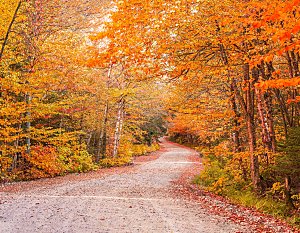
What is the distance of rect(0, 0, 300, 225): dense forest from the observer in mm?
6828

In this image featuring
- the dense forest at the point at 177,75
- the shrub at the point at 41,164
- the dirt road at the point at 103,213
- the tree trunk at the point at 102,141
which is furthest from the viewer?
the tree trunk at the point at 102,141

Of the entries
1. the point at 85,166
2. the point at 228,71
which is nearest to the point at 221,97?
the point at 228,71

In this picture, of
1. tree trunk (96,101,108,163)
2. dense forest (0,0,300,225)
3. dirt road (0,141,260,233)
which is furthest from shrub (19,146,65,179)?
tree trunk (96,101,108,163)

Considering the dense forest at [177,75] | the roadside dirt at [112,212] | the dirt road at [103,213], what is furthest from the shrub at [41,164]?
the dirt road at [103,213]

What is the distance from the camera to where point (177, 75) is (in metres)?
8.57

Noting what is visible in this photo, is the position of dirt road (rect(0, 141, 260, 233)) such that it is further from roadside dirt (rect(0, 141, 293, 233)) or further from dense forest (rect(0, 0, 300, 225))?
dense forest (rect(0, 0, 300, 225))

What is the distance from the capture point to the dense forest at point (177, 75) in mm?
6828

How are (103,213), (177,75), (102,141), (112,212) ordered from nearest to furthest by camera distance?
(103,213), (112,212), (177,75), (102,141)

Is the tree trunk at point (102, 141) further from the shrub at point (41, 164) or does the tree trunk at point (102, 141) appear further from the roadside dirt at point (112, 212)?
the roadside dirt at point (112, 212)

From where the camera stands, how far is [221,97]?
1321 centimetres

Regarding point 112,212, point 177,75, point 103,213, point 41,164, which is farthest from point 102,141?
point 103,213

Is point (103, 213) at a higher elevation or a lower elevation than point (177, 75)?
lower

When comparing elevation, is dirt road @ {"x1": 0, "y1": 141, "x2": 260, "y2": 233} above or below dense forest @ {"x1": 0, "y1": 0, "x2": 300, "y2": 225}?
below

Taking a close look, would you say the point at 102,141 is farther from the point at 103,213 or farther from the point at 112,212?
the point at 103,213
